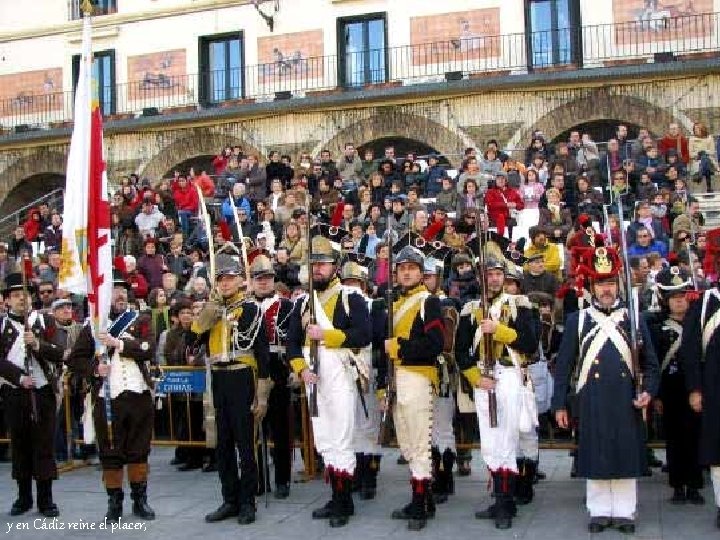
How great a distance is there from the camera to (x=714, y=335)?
7219mm

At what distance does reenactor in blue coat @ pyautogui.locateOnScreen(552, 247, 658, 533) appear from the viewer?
6984mm

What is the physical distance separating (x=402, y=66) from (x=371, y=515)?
16976mm

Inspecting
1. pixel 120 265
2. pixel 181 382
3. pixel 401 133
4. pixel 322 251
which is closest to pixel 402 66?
pixel 401 133

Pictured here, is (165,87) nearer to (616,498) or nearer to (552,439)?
(552,439)

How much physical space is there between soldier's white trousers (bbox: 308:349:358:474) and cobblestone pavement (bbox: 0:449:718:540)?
0.55 m

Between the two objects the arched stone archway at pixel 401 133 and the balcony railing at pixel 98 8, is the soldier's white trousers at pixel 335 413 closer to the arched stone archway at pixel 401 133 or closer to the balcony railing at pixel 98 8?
the arched stone archway at pixel 401 133

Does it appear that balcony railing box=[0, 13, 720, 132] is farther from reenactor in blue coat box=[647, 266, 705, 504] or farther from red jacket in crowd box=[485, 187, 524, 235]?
reenactor in blue coat box=[647, 266, 705, 504]

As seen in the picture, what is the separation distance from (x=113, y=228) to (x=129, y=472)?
11585 millimetres

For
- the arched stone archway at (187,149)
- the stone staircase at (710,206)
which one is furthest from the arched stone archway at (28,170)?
the stone staircase at (710,206)

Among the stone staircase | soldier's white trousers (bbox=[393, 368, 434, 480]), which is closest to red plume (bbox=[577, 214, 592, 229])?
the stone staircase

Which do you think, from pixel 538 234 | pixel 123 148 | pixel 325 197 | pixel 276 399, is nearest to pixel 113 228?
pixel 325 197

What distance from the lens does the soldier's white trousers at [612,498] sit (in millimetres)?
7043

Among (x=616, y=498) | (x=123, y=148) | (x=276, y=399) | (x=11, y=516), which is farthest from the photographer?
(x=123, y=148)

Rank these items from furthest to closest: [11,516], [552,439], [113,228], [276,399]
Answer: [113,228]
[552,439]
[276,399]
[11,516]
